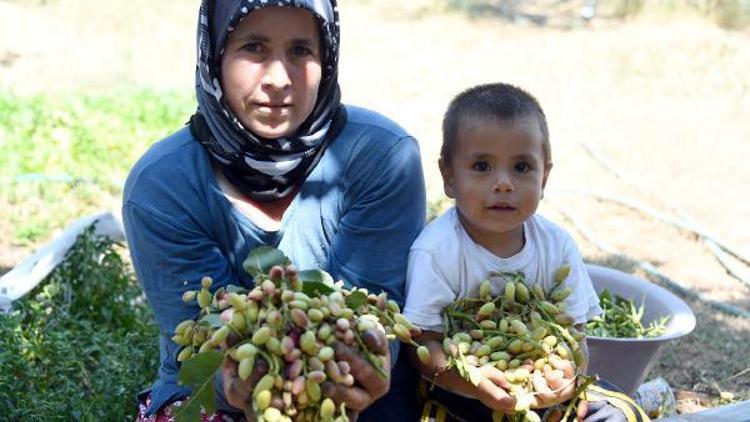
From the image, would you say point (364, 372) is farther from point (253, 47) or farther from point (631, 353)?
point (631, 353)

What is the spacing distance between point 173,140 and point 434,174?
12.7 feet

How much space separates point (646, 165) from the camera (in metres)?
7.05

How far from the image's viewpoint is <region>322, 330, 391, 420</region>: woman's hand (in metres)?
2.03

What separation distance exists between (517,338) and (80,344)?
5.76 ft

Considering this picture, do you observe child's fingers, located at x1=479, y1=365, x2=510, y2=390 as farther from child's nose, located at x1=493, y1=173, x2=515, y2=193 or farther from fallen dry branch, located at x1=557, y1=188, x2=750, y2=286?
fallen dry branch, located at x1=557, y1=188, x2=750, y2=286

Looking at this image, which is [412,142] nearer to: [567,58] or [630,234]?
[630,234]

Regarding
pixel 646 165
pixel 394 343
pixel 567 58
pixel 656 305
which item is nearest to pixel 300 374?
pixel 394 343

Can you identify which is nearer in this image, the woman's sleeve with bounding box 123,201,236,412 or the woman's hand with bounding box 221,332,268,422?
the woman's hand with bounding box 221,332,268,422

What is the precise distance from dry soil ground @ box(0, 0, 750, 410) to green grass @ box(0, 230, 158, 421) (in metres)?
1.26

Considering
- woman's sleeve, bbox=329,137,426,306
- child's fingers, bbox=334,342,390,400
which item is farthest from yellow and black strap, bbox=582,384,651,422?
child's fingers, bbox=334,342,390,400

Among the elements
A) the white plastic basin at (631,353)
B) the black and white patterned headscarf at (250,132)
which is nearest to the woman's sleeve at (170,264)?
the black and white patterned headscarf at (250,132)

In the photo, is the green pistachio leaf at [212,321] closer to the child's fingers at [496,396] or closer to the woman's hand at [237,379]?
the woman's hand at [237,379]

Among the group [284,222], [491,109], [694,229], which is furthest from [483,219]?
[694,229]

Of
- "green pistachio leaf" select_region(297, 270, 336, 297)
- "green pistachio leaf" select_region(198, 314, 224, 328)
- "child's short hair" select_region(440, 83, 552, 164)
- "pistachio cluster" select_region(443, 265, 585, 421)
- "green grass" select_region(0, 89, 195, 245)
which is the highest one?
"child's short hair" select_region(440, 83, 552, 164)
